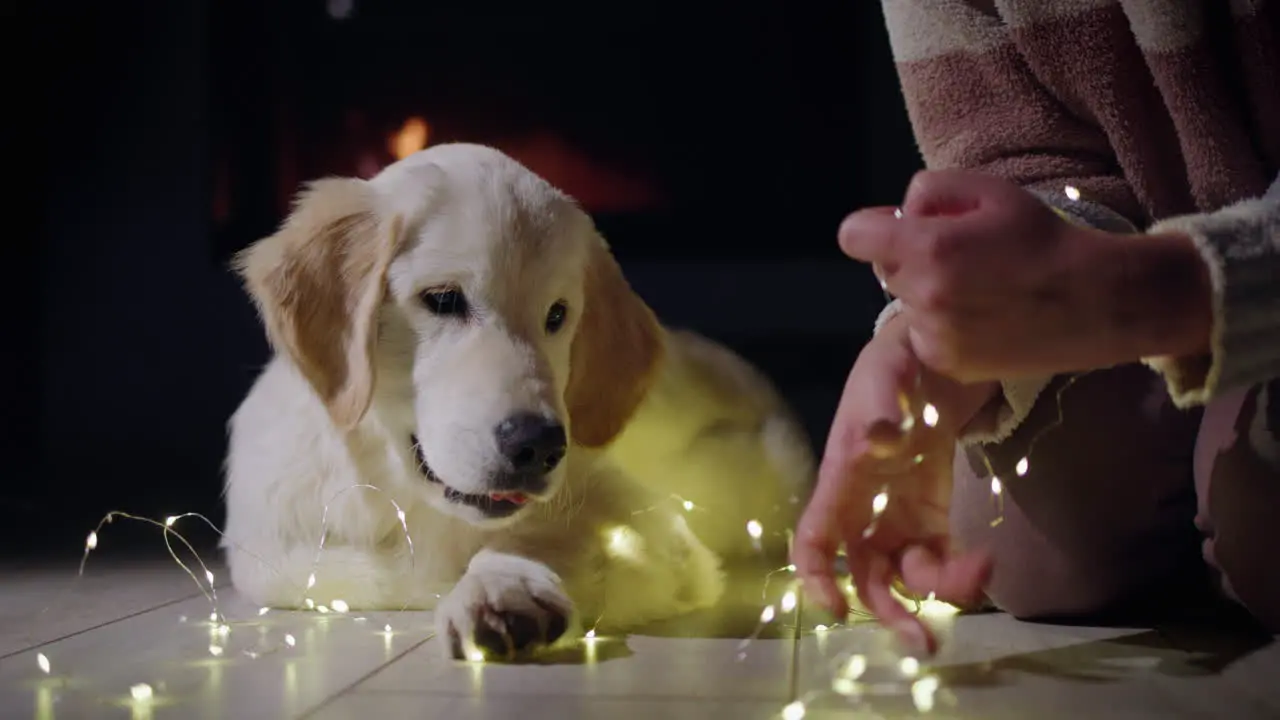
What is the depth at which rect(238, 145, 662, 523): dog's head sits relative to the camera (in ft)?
3.91

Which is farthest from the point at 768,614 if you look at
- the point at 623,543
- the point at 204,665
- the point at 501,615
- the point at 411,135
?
the point at 411,135

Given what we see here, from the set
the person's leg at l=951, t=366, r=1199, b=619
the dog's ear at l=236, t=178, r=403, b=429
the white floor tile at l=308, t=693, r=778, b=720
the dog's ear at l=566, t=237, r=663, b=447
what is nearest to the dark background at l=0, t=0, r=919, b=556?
the dog's ear at l=566, t=237, r=663, b=447

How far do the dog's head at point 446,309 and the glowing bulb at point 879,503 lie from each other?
1.12 ft

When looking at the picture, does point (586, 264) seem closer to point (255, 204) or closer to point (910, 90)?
point (910, 90)

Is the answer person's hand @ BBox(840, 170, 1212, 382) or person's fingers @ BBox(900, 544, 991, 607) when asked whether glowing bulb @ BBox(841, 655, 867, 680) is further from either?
person's hand @ BBox(840, 170, 1212, 382)

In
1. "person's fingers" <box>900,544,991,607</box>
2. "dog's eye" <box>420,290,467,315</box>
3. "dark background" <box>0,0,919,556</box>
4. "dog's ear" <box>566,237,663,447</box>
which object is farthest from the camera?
"dark background" <box>0,0,919,556</box>

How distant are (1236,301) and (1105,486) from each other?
57 centimetres

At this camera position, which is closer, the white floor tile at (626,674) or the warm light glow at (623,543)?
the white floor tile at (626,674)

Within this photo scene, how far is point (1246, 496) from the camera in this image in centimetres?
122

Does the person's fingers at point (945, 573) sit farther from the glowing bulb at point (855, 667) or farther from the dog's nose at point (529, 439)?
the dog's nose at point (529, 439)

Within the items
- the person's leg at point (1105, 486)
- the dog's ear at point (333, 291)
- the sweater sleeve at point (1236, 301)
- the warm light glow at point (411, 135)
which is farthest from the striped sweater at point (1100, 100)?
the warm light glow at point (411, 135)

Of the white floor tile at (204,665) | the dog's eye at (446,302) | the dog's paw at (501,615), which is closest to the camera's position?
the white floor tile at (204,665)

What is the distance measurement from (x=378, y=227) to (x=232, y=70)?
2467 millimetres

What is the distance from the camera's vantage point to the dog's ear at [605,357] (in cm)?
147
